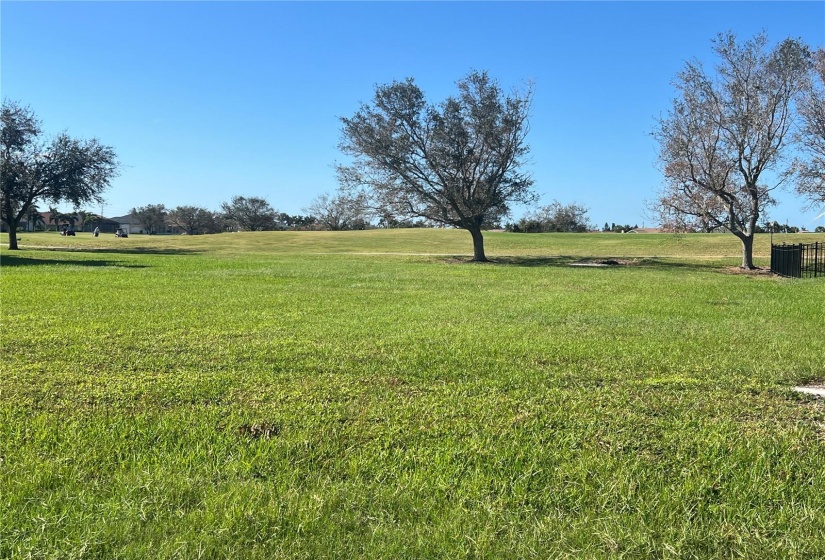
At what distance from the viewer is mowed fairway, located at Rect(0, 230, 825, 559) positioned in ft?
8.70

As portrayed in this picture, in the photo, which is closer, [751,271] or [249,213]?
[751,271]

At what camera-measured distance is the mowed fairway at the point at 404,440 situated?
265 cm

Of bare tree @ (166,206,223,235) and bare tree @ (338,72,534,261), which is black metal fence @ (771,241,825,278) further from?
bare tree @ (166,206,223,235)

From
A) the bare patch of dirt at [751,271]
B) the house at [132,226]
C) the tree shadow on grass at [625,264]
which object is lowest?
the bare patch of dirt at [751,271]

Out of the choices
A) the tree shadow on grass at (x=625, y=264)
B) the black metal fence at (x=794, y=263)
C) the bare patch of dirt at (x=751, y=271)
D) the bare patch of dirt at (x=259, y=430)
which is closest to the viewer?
the bare patch of dirt at (x=259, y=430)

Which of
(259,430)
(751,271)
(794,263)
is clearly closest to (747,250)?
(751,271)

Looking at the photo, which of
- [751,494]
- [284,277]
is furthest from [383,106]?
[751,494]

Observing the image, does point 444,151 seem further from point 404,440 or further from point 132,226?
point 132,226

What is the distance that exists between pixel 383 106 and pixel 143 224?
101m

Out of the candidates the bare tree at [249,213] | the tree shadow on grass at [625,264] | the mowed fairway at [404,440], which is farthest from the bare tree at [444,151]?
the bare tree at [249,213]

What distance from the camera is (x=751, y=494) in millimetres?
3059

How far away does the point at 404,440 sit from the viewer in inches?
146

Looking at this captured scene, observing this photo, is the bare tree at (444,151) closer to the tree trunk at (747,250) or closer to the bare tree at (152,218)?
the tree trunk at (747,250)

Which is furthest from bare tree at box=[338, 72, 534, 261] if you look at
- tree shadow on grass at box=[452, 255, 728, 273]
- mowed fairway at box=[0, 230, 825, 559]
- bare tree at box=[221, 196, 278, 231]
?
bare tree at box=[221, 196, 278, 231]
